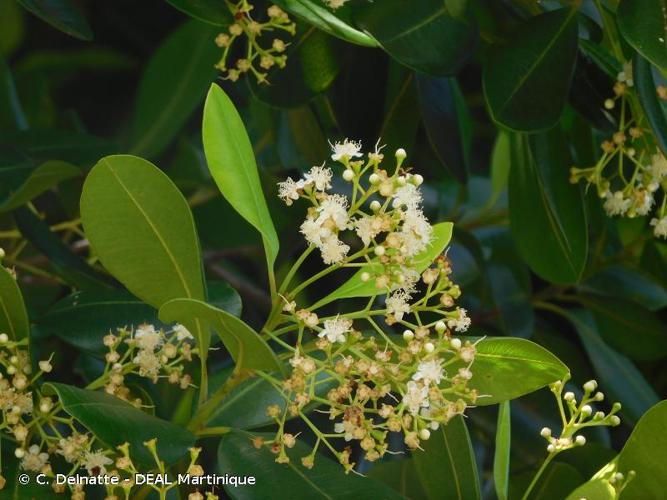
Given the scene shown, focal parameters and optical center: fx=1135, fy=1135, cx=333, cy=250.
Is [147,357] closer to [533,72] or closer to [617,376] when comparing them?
[533,72]

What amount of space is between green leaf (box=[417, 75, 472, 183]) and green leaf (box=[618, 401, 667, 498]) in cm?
45

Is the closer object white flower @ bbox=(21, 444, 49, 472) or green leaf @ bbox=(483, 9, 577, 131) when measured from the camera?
white flower @ bbox=(21, 444, 49, 472)

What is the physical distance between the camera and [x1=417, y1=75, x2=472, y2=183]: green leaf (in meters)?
1.38

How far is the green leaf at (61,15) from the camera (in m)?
1.20

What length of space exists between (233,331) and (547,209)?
1.93 ft

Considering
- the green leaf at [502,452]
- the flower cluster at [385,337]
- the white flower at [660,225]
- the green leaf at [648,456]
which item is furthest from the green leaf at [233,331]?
the white flower at [660,225]

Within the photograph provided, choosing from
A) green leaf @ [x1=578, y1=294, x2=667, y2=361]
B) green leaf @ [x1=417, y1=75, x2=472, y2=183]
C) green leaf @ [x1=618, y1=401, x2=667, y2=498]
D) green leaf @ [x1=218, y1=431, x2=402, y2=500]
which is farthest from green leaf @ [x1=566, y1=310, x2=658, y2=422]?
green leaf @ [x1=218, y1=431, x2=402, y2=500]

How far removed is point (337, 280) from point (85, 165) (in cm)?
47

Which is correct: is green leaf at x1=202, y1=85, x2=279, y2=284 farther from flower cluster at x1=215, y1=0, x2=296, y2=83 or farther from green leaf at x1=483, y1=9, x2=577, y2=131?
green leaf at x1=483, y1=9, x2=577, y2=131

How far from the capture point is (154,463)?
3.27ft

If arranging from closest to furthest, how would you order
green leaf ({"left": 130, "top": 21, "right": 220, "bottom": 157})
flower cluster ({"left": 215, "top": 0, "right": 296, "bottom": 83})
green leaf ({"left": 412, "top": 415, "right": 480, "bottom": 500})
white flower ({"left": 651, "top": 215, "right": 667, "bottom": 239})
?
green leaf ({"left": 412, "top": 415, "right": 480, "bottom": 500}) → flower cluster ({"left": 215, "top": 0, "right": 296, "bottom": 83}) → white flower ({"left": 651, "top": 215, "right": 667, "bottom": 239}) → green leaf ({"left": 130, "top": 21, "right": 220, "bottom": 157})

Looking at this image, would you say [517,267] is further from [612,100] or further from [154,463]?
[154,463]

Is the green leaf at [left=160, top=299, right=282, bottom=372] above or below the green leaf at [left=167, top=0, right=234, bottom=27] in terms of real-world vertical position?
below

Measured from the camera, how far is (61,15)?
1.22 meters
